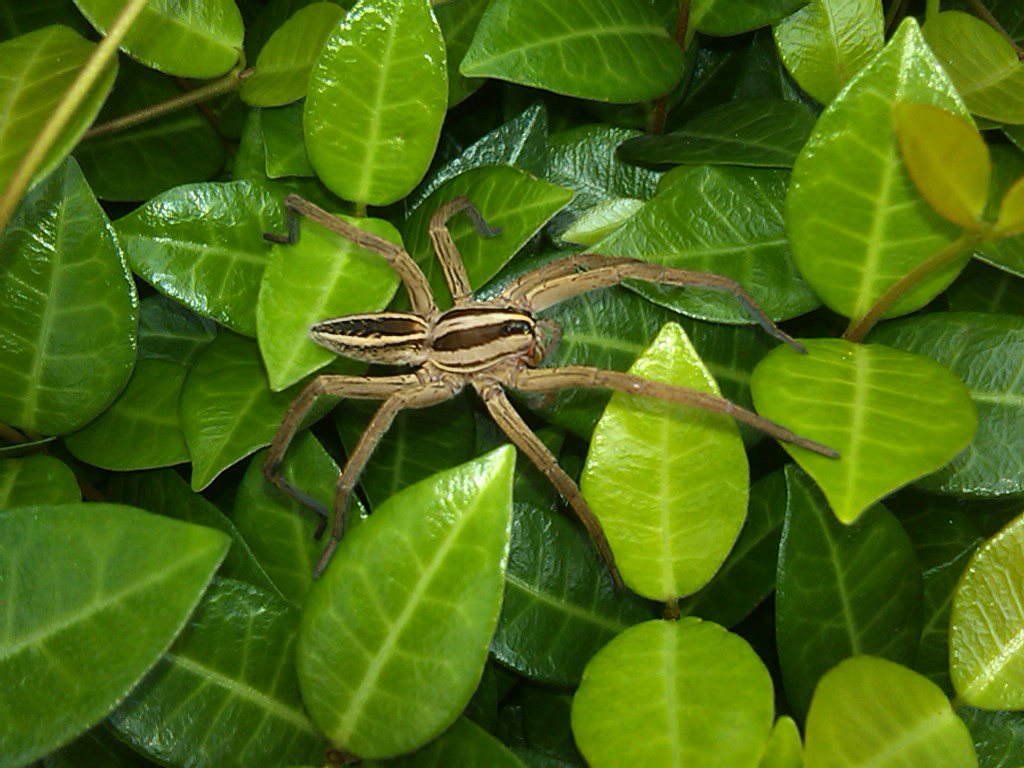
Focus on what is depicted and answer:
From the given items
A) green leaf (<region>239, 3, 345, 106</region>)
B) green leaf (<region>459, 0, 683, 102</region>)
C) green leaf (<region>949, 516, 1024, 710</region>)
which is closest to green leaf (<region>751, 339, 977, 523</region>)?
green leaf (<region>949, 516, 1024, 710</region>)

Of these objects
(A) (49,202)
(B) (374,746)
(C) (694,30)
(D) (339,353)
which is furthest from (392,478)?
(C) (694,30)

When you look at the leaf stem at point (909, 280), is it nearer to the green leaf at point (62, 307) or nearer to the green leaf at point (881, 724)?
the green leaf at point (881, 724)

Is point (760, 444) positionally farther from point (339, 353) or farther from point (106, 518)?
point (106, 518)

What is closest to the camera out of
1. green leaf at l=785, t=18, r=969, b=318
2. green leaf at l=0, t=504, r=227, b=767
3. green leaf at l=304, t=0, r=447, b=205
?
green leaf at l=0, t=504, r=227, b=767

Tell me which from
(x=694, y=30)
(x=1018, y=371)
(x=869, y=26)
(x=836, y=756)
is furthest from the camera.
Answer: (x=694, y=30)

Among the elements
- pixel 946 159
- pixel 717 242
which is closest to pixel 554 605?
pixel 717 242

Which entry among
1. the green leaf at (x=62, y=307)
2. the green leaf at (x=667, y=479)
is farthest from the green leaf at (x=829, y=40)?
the green leaf at (x=62, y=307)

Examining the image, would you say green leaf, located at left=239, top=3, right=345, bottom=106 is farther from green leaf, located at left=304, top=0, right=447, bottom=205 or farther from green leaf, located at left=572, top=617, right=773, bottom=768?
green leaf, located at left=572, top=617, right=773, bottom=768
